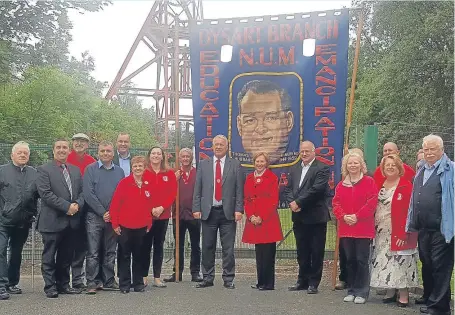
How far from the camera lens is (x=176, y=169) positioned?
7.99 metres

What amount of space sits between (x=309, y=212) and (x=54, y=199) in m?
2.84

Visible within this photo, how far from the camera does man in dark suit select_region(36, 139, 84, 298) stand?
6828 mm

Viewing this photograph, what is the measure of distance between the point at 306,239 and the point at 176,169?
6.27 feet

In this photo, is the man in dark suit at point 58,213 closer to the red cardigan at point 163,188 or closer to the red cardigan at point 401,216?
the red cardigan at point 163,188

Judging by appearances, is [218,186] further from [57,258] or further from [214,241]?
[57,258]

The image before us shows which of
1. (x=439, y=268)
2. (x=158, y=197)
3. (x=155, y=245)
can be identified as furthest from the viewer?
(x=155, y=245)

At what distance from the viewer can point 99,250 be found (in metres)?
7.29

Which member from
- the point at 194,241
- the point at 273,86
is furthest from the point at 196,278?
the point at 273,86

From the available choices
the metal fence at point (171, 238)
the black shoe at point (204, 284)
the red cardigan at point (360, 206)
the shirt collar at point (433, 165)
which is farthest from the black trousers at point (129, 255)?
the shirt collar at point (433, 165)

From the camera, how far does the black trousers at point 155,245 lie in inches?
292

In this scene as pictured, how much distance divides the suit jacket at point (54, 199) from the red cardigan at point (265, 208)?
1.98 meters

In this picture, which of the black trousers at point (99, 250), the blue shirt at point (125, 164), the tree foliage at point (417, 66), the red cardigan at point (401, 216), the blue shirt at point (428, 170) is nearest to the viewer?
the blue shirt at point (428, 170)

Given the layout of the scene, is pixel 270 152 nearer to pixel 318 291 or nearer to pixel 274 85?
pixel 274 85

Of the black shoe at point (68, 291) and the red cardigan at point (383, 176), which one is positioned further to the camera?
the black shoe at point (68, 291)
